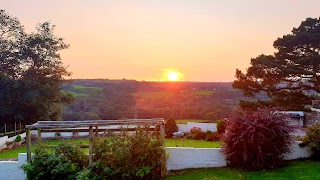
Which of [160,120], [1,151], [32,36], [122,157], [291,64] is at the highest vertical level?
[32,36]

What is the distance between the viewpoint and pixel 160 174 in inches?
525

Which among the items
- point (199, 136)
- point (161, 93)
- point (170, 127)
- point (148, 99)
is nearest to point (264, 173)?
point (199, 136)

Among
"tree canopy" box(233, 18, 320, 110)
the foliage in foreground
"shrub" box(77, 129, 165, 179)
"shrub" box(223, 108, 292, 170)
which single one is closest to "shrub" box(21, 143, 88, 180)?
the foliage in foreground

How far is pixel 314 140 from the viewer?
1441 cm

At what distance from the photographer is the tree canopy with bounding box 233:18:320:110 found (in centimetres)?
3025

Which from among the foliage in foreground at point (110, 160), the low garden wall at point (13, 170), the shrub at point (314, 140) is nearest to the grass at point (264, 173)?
the shrub at point (314, 140)

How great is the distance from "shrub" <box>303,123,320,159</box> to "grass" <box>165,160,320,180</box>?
0.54 metres

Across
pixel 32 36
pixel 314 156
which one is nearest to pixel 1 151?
pixel 32 36

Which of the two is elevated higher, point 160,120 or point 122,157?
point 160,120

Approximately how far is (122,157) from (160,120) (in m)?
2.12

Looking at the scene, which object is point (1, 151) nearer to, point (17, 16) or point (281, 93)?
point (17, 16)

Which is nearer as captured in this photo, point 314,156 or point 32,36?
point 314,156

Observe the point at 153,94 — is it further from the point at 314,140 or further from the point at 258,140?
the point at 258,140

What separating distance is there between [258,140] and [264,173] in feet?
3.47
